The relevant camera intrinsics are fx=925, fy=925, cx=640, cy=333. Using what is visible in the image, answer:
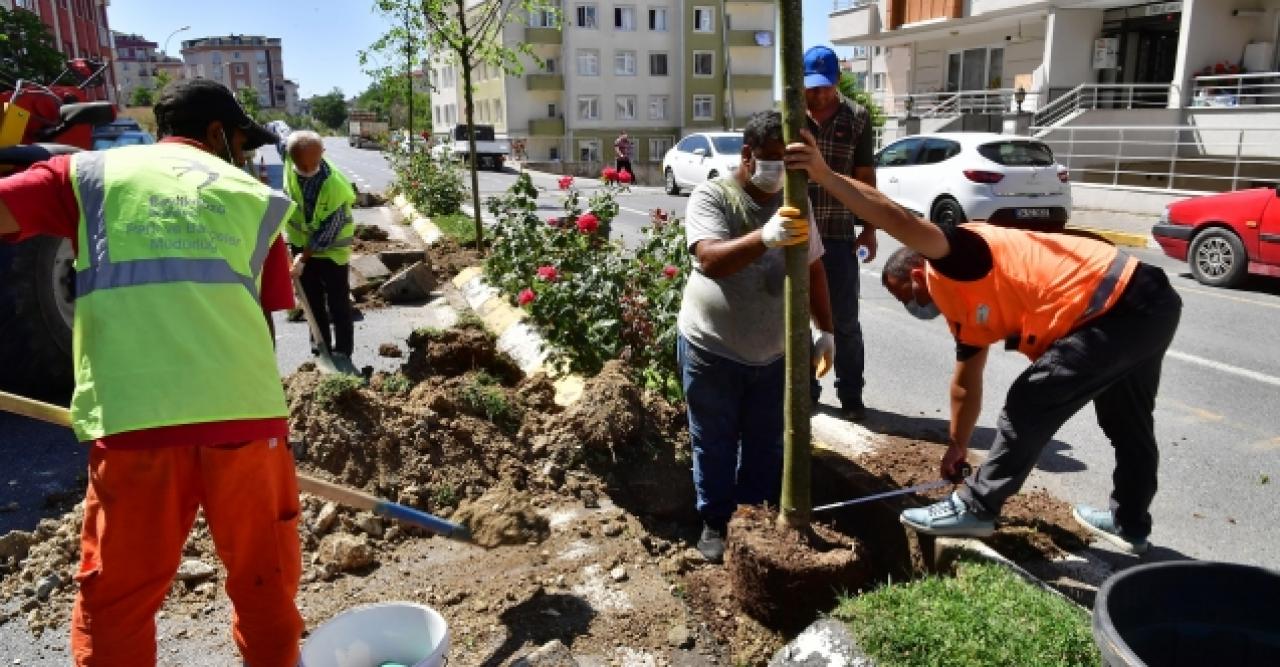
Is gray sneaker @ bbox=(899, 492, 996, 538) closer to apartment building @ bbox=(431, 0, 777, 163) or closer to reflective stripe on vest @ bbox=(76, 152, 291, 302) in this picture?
reflective stripe on vest @ bbox=(76, 152, 291, 302)

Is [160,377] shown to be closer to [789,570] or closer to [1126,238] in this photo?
[789,570]

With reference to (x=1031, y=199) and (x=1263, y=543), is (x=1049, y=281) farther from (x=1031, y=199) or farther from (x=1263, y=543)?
(x=1031, y=199)

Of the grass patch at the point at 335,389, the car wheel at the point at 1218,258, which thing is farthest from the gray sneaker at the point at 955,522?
the car wheel at the point at 1218,258

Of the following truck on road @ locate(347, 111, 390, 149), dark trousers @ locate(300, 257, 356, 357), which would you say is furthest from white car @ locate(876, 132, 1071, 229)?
truck on road @ locate(347, 111, 390, 149)

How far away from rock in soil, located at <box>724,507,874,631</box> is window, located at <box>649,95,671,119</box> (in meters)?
49.0

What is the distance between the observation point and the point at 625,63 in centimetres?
4966

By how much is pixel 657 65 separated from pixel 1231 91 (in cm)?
3496

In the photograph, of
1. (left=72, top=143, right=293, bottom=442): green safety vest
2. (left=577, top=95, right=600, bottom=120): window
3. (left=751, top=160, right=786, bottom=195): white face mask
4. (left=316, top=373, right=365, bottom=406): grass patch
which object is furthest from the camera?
(left=577, top=95, right=600, bottom=120): window

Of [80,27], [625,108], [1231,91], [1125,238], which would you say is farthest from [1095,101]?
[80,27]

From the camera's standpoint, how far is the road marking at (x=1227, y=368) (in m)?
6.20

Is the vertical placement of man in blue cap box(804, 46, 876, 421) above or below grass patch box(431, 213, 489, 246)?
above

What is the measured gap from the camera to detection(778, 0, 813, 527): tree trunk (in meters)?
2.80

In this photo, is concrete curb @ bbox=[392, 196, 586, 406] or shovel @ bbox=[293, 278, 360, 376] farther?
shovel @ bbox=[293, 278, 360, 376]

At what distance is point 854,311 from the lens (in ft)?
16.8
